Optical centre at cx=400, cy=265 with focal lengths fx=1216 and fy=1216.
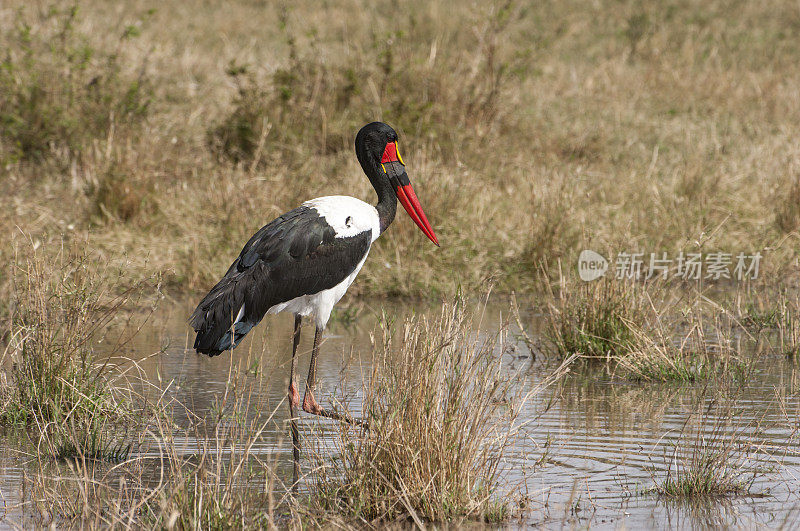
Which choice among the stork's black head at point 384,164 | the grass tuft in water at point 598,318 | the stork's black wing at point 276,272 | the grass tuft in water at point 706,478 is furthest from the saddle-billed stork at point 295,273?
the grass tuft in water at point 706,478

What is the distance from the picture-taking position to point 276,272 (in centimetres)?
632

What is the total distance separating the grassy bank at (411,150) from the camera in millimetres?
9969

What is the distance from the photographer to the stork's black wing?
6.01 m

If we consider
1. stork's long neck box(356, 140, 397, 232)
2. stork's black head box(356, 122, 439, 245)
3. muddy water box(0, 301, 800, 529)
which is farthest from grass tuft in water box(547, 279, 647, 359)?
stork's long neck box(356, 140, 397, 232)

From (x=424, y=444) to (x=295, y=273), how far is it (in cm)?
224

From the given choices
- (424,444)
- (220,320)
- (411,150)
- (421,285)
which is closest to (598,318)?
(220,320)

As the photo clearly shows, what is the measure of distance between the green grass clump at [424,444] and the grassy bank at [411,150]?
3231 millimetres

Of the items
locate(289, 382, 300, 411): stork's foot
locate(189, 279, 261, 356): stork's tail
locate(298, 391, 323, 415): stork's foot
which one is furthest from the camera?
locate(289, 382, 300, 411): stork's foot

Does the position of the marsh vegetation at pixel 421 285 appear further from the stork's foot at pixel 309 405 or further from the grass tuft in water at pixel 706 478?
the stork's foot at pixel 309 405

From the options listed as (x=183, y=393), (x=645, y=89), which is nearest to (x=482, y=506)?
(x=183, y=393)

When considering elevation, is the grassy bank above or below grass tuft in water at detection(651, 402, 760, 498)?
above

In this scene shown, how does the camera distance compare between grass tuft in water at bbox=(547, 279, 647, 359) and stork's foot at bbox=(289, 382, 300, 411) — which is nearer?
stork's foot at bbox=(289, 382, 300, 411)

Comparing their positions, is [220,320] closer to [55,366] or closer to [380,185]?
[55,366]

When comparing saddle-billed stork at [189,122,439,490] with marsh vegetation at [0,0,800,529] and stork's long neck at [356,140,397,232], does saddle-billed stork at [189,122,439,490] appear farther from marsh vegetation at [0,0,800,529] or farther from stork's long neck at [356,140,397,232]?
marsh vegetation at [0,0,800,529]
